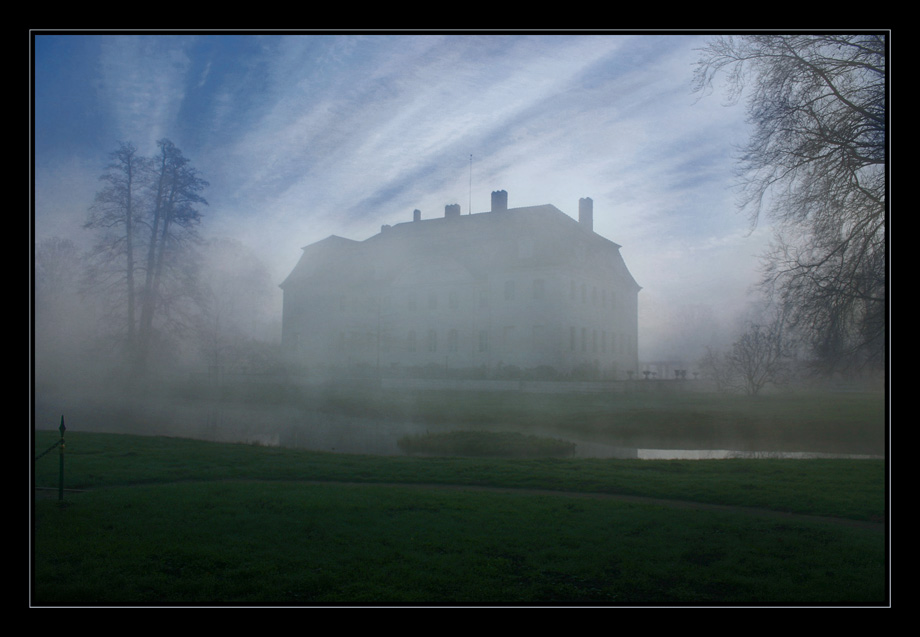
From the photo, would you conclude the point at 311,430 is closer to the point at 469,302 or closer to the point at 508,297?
the point at 469,302

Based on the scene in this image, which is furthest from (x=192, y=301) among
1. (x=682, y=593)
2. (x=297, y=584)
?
(x=682, y=593)

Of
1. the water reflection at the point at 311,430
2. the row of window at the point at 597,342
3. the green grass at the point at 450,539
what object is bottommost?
the water reflection at the point at 311,430

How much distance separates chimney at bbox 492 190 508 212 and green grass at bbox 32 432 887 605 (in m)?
23.8

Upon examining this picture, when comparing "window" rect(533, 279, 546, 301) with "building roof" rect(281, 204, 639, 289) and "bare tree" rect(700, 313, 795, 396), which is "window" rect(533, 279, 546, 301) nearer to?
"building roof" rect(281, 204, 639, 289)

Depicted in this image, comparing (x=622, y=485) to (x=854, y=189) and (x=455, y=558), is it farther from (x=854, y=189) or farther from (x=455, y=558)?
(x=854, y=189)

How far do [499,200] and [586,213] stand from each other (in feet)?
16.2

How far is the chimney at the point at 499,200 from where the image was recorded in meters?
31.3

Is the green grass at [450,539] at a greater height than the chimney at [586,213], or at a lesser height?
lesser

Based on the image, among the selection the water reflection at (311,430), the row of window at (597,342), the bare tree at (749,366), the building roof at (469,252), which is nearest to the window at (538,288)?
the building roof at (469,252)

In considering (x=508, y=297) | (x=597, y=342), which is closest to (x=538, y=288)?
(x=508, y=297)

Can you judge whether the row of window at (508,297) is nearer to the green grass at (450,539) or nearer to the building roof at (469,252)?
the building roof at (469,252)

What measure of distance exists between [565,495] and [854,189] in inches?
269

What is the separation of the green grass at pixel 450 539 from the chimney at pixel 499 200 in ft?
78.1

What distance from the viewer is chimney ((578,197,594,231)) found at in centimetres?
3206
